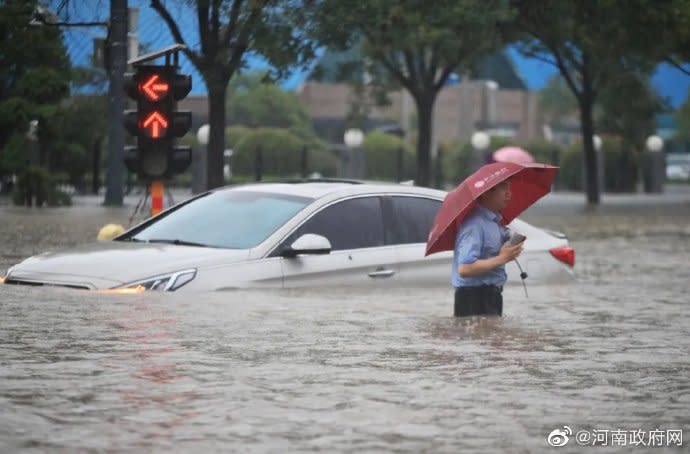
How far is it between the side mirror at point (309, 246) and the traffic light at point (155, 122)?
5.60m

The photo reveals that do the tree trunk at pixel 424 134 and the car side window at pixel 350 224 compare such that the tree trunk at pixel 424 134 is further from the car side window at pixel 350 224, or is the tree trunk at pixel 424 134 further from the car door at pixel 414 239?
the car side window at pixel 350 224

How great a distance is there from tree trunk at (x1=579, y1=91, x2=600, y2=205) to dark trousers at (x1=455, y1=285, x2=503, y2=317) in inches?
1579

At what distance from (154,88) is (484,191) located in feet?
26.0

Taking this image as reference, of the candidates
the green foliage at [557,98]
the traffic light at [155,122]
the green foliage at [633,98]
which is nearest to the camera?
the traffic light at [155,122]

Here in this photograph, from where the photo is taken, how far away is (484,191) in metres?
12.0

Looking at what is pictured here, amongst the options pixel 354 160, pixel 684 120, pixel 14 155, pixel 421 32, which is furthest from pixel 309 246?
pixel 684 120

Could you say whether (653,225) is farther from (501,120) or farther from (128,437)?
(501,120)

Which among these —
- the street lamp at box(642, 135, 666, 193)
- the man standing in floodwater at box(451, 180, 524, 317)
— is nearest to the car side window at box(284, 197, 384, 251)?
the man standing in floodwater at box(451, 180, 524, 317)

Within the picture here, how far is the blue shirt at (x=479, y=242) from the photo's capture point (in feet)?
39.3

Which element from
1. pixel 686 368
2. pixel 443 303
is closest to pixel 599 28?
pixel 443 303

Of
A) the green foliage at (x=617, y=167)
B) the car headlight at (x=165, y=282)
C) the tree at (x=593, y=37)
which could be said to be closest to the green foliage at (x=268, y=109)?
the green foliage at (x=617, y=167)

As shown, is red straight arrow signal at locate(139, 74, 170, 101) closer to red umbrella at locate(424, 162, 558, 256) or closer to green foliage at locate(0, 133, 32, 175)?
red umbrella at locate(424, 162, 558, 256)

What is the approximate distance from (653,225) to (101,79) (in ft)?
48.8

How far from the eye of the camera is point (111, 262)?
531 inches
